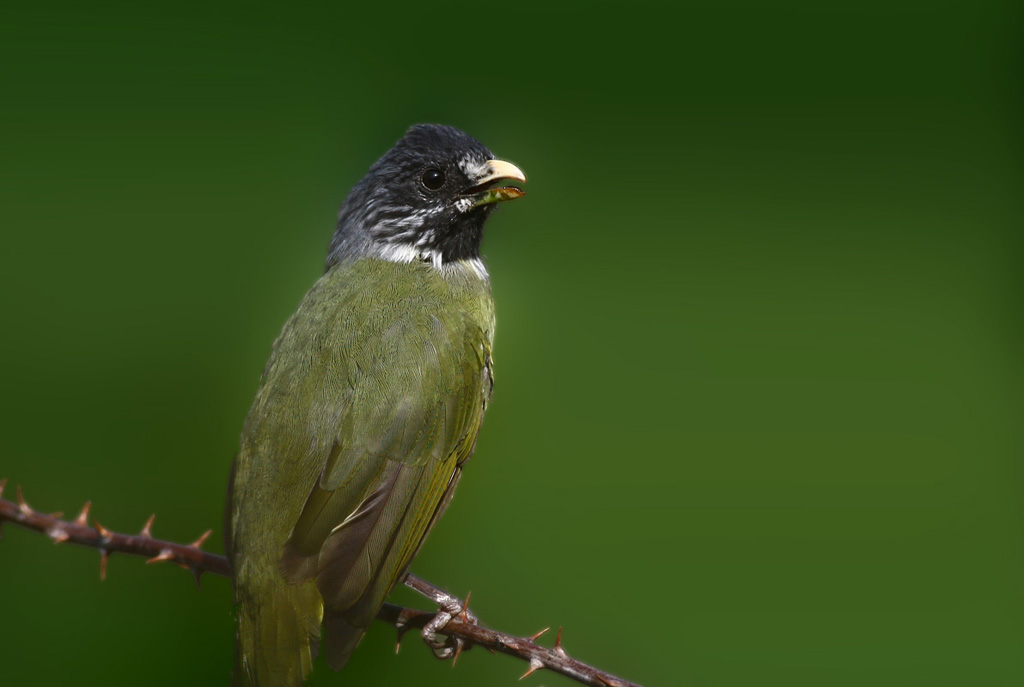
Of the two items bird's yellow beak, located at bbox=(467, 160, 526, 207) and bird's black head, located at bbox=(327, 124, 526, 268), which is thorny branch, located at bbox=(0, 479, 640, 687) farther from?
bird's yellow beak, located at bbox=(467, 160, 526, 207)

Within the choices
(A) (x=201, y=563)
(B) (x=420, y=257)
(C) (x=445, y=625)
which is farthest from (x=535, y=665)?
(B) (x=420, y=257)

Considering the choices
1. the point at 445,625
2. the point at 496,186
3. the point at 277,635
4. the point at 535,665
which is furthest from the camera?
the point at 496,186

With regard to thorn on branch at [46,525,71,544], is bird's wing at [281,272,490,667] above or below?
above

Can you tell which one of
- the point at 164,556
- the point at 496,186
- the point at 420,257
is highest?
the point at 496,186

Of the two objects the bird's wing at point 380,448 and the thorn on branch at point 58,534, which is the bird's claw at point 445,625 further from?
the thorn on branch at point 58,534

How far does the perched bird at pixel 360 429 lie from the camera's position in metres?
2.31

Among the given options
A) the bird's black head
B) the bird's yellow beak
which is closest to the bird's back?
the bird's black head

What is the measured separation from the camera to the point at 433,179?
10.5 ft

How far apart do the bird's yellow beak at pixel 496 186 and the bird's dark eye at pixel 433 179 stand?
10cm

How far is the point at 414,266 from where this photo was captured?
10.2 feet

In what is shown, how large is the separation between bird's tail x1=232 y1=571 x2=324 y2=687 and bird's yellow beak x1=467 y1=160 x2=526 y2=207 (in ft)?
4.45

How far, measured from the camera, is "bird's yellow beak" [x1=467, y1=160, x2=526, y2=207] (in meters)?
3.05

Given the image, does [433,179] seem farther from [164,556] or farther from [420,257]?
[164,556]

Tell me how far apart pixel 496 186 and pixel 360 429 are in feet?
3.28
